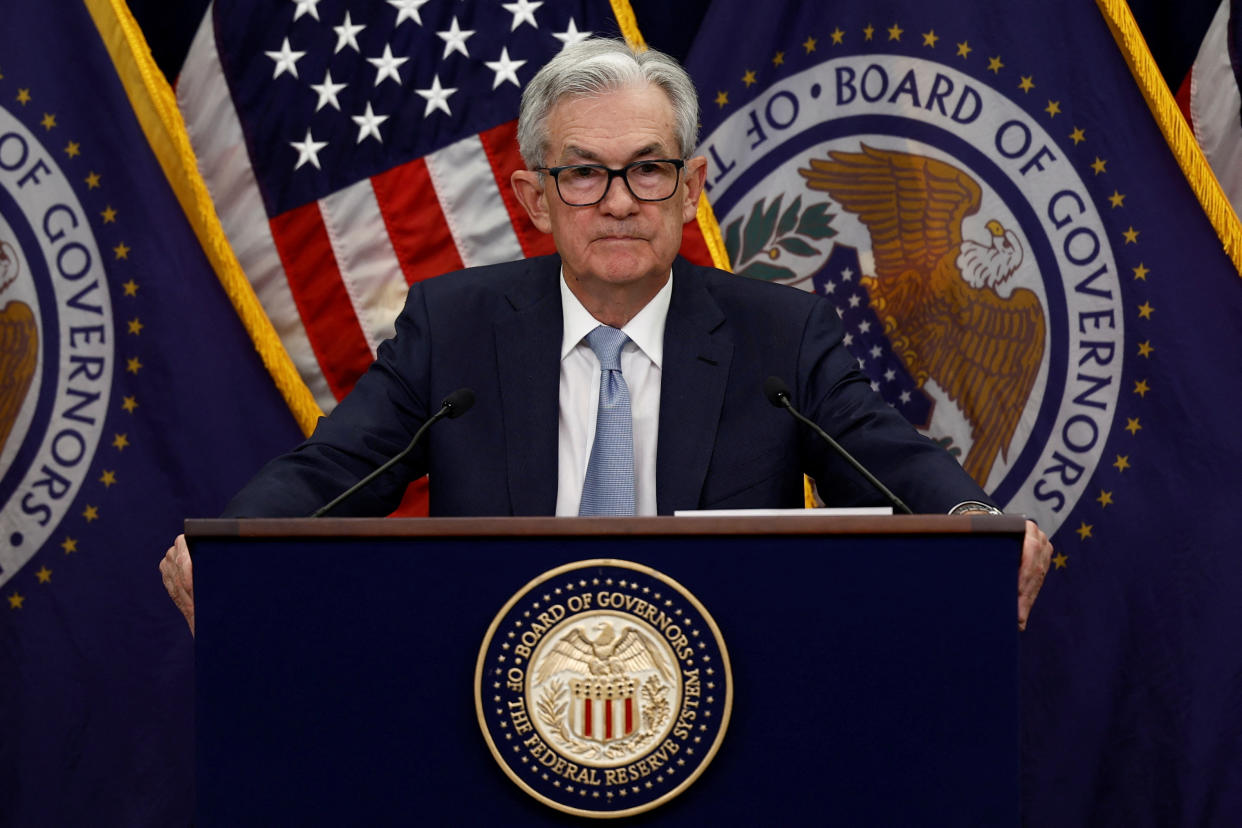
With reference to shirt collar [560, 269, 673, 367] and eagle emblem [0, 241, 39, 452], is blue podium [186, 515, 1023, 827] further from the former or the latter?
eagle emblem [0, 241, 39, 452]

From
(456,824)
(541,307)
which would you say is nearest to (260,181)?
(541,307)

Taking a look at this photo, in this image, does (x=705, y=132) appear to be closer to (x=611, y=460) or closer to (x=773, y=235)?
(x=773, y=235)

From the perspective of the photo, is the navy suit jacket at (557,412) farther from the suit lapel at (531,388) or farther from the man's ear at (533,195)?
the man's ear at (533,195)

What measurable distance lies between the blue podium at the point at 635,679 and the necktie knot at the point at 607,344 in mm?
886

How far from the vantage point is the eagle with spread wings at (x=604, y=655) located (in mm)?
1415

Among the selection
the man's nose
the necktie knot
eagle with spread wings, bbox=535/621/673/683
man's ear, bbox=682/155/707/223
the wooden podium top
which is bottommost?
eagle with spread wings, bbox=535/621/673/683

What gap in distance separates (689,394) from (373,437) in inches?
22.0

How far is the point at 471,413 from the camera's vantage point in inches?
89.2

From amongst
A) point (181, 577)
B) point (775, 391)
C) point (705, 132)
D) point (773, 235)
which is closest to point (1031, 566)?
point (775, 391)

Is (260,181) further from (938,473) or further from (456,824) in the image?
(456,824)

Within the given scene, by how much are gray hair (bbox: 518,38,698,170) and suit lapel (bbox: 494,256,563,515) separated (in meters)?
0.25

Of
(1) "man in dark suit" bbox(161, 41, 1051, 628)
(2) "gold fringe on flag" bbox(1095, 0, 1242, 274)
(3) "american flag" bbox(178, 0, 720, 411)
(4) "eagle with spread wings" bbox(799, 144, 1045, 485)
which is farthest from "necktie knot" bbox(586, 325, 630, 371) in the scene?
(2) "gold fringe on flag" bbox(1095, 0, 1242, 274)

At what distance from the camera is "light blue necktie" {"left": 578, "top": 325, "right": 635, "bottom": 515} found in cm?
217

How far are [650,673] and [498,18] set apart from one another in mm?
2022
